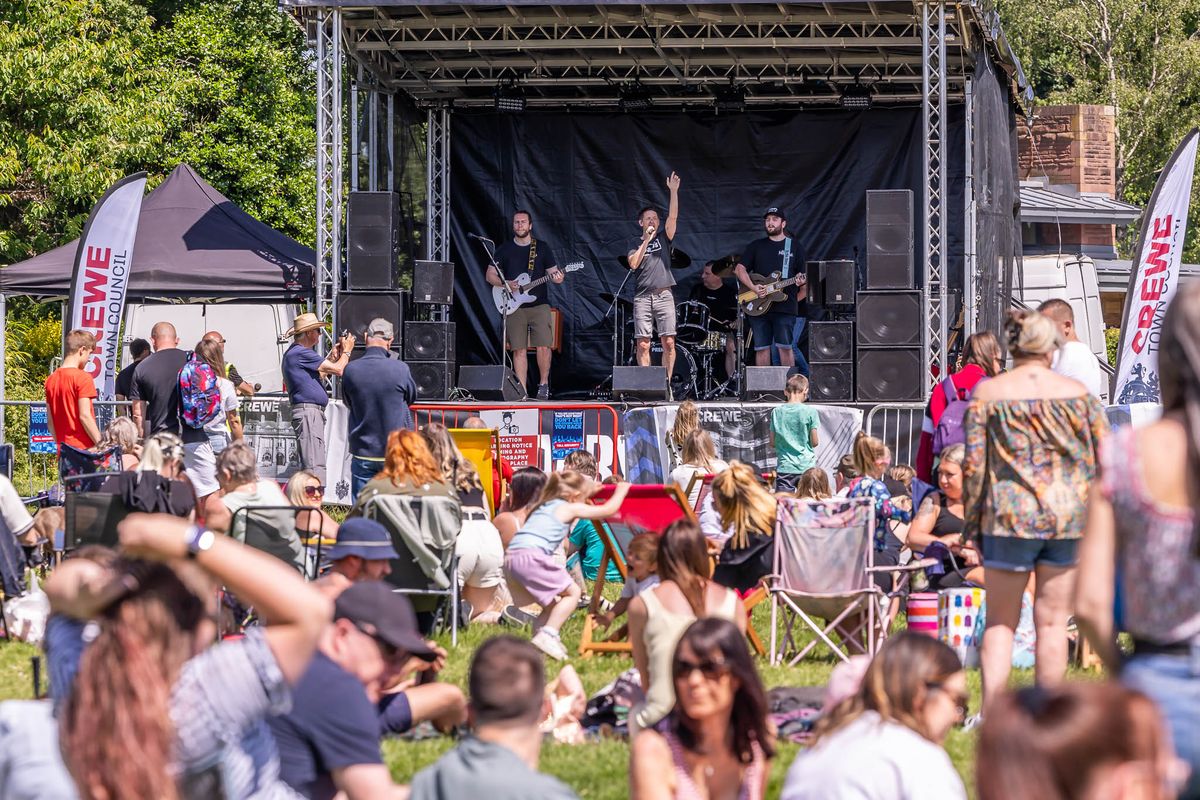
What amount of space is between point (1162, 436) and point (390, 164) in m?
12.0

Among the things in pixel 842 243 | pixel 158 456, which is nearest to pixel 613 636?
pixel 158 456

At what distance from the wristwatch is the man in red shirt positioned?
23.2 feet

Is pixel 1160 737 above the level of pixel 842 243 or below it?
below

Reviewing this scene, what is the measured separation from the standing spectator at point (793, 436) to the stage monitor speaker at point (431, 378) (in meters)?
3.04

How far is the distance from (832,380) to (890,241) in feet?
3.65

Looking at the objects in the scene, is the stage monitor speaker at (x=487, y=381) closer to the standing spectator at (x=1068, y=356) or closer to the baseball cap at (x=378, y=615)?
the standing spectator at (x=1068, y=356)

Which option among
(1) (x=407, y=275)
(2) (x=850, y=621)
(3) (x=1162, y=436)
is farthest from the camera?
(1) (x=407, y=275)

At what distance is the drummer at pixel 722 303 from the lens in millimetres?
14828

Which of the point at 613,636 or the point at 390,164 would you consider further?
the point at 390,164

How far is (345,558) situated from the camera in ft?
16.6

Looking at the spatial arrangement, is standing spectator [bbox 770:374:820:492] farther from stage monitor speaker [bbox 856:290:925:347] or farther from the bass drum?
the bass drum

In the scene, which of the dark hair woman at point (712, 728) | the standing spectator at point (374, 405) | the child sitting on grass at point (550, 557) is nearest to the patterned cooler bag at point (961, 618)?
the child sitting on grass at point (550, 557)

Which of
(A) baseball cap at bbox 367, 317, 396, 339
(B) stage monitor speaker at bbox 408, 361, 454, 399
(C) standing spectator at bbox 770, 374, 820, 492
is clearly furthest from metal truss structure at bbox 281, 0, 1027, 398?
(A) baseball cap at bbox 367, 317, 396, 339

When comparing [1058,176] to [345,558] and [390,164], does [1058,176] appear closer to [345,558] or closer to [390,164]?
[390,164]
